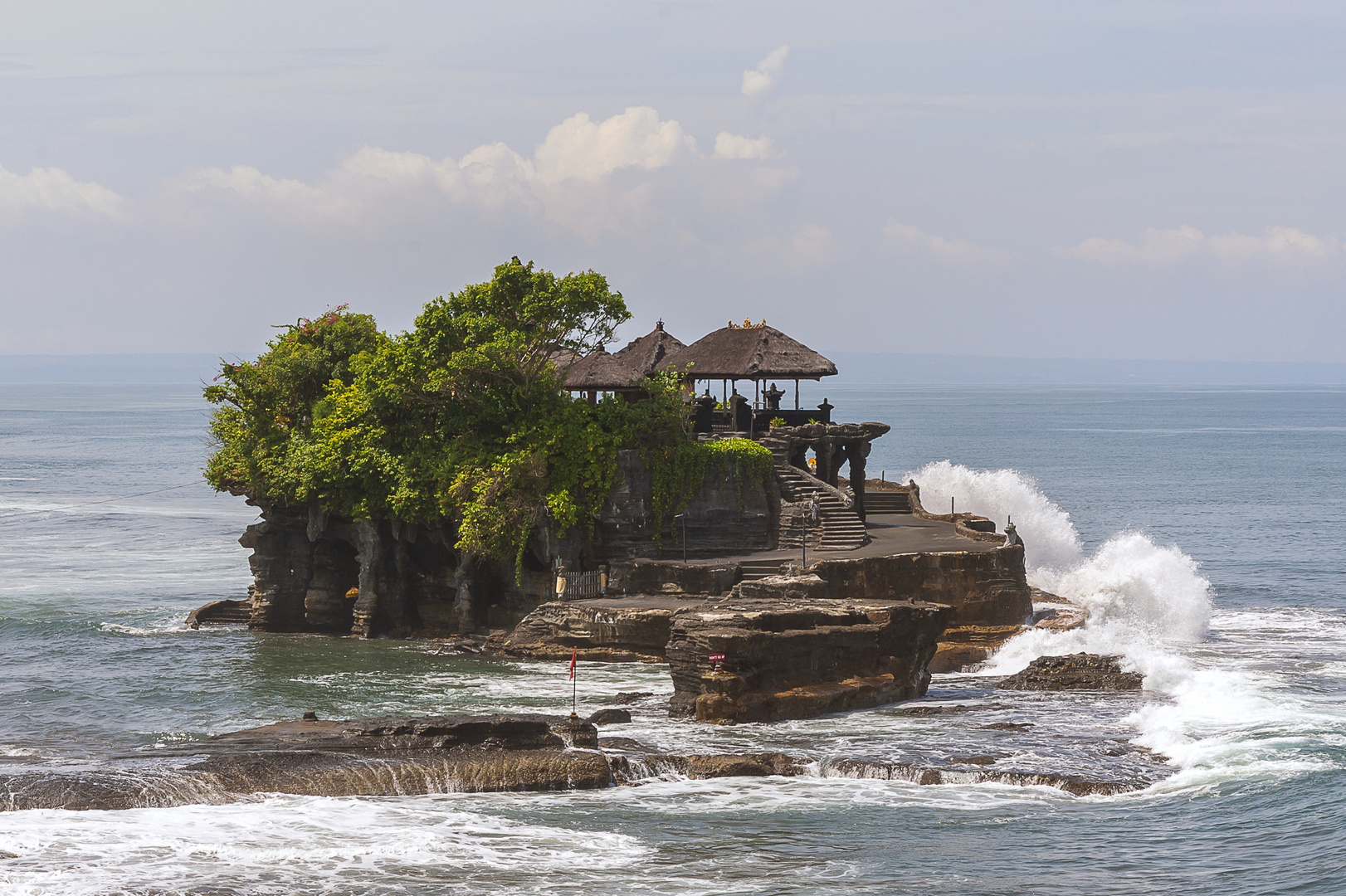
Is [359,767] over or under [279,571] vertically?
under

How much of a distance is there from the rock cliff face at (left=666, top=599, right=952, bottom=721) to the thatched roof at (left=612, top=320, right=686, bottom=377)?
14941 mm

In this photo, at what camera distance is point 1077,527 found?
8381 cm

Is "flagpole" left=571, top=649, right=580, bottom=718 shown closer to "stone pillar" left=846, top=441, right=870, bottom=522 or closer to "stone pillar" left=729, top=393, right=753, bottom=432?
"stone pillar" left=729, top=393, right=753, bottom=432

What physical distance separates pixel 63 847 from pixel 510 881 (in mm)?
7450

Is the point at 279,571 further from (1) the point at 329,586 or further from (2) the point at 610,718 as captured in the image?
(2) the point at 610,718

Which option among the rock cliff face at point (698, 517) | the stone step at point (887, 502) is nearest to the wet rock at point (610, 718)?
the rock cliff face at point (698, 517)

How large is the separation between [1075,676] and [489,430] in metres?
18.7

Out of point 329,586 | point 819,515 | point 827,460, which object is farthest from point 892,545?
point 329,586

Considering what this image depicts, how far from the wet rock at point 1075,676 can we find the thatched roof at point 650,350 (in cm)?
1722

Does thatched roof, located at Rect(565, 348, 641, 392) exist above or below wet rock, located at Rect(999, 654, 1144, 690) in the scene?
above

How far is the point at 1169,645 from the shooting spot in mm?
45969

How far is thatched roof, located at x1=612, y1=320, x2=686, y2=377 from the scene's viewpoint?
163ft

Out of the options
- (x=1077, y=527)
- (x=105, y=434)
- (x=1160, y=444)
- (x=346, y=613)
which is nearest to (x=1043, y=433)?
(x=1160, y=444)

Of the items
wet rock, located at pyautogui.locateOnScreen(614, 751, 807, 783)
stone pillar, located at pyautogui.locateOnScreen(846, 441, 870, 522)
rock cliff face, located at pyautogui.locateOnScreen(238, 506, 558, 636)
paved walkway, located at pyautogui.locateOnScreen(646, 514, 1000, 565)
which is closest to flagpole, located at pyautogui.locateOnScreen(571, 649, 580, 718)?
wet rock, located at pyautogui.locateOnScreen(614, 751, 807, 783)
